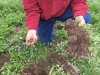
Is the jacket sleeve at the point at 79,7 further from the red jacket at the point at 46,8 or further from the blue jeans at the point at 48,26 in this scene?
the blue jeans at the point at 48,26

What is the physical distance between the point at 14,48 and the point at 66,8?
3.01ft

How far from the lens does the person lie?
3214 mm

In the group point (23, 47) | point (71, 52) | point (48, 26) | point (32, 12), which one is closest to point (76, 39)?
point (71, 52)

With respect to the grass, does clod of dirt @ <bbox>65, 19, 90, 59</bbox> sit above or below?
above

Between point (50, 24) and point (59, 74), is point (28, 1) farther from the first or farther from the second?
point (59, 74)

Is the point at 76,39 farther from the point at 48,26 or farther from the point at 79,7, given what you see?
the point at 48,26

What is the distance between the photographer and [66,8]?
12.2ft

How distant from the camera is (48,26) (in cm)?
394

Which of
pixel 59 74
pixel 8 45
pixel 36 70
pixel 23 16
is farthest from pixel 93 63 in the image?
pixel 23 16

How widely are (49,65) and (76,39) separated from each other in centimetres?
61

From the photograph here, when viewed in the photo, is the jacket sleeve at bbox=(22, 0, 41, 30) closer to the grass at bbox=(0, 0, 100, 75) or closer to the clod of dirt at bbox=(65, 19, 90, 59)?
the clod of dirt at bbox=(65, 19, 90, 59)

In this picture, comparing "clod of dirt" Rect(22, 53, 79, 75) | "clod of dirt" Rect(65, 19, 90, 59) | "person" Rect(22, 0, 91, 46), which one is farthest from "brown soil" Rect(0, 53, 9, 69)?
"clod of dirt" Rect(65, 19, 90, 59)

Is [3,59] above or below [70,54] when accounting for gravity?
below

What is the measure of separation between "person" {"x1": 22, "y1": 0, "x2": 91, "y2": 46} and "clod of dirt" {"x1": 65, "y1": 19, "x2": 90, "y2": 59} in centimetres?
12
